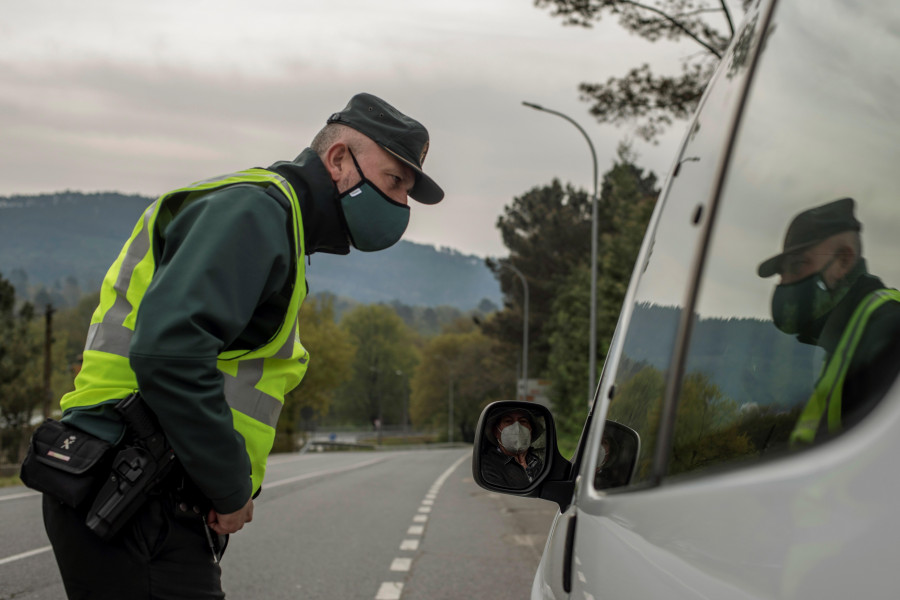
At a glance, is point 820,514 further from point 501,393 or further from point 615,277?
point 501,393

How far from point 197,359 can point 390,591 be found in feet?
17.9

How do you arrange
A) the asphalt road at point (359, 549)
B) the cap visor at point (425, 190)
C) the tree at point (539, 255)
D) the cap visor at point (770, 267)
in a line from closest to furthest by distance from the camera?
the cap visor at point (770, 267), the cap visor at point (425, 190), the asphalt road at point (359, 549), the tree at point (539, 255)

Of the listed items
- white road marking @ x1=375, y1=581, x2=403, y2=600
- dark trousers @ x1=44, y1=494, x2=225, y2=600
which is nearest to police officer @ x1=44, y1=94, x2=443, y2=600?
dark trousers @ x1=44, y1=494, x2=225, y2=600

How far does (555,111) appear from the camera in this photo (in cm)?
2795

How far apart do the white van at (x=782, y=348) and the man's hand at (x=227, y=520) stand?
2.96ft

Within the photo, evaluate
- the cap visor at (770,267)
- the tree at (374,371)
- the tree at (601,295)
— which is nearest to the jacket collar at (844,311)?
the cap visor at (770,267)

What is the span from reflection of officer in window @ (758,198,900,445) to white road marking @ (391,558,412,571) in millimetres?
7489

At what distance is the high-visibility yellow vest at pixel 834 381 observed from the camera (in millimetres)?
1075

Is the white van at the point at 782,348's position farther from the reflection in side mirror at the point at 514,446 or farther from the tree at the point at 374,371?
the tree at the point at 374,371

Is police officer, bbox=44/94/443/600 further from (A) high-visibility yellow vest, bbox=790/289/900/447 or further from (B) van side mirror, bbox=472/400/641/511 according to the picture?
(A) high-visibility yellow vest, bbox=790/289/900/447

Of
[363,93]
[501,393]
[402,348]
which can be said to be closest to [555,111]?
[363,93]

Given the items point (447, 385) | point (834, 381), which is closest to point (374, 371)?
point (447, 385)

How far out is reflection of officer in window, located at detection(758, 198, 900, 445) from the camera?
40.9 inches

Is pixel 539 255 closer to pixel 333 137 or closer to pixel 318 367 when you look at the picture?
pixel 318 367
